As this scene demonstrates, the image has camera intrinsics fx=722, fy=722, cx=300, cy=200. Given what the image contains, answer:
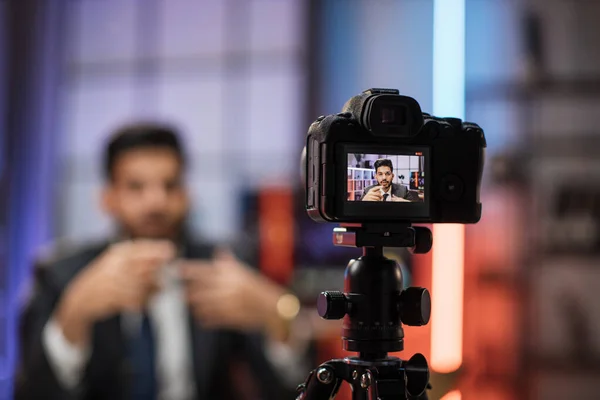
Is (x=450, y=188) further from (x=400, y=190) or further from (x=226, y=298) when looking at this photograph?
(x=226, y=298)

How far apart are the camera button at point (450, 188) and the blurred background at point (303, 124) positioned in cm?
176

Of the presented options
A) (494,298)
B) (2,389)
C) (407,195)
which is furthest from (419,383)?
(2,389)

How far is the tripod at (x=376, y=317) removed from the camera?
952 mm

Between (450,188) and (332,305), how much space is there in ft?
0.77

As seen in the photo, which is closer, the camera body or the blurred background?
the camera body

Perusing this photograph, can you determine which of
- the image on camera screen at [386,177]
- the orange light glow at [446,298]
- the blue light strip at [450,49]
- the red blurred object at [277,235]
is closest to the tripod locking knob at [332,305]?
the image on camera screen at [386,177]

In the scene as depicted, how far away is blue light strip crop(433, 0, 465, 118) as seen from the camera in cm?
161

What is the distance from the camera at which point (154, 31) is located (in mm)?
3561

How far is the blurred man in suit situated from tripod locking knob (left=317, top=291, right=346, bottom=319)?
138cm

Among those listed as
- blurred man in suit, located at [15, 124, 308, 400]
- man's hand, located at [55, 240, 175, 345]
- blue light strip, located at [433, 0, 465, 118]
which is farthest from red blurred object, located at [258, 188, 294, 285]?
blue light strip, located at [433, 0, 465, 118]

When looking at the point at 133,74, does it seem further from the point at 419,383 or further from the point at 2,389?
the point at 419,383

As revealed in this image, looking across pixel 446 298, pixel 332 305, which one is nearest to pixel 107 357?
pixel 446 298

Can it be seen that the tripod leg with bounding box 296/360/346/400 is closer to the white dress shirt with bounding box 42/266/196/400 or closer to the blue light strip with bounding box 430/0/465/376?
the blue light strip with bounding box 430/0/465/376

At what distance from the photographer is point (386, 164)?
0.94 m
